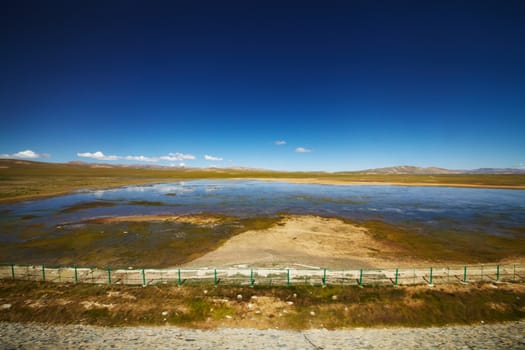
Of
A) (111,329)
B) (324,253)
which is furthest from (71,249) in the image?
(324,253)

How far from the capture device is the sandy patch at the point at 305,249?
19516mm

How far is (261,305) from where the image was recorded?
1362cm

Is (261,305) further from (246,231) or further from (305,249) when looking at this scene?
(246,231)

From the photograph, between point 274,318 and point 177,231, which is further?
point 177,231

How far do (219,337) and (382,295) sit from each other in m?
10.8

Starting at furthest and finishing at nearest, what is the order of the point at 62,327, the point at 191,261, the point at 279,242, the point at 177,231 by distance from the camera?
the point at 177,231 < the point at 279,242 < the point at 191,261 < the point at 62,327

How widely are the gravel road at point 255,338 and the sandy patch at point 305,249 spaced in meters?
7.15

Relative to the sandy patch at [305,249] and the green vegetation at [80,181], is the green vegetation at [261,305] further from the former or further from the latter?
the green vegetation at [80,181]

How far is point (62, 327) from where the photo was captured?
12.0m

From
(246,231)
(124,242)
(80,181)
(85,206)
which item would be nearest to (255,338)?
(246,231)

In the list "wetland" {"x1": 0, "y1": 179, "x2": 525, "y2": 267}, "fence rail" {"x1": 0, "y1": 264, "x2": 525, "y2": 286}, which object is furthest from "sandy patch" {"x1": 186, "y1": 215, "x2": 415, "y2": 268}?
"fence rail" {"x1": 0, "y1": 264, "x2": 525, "y2": 286}

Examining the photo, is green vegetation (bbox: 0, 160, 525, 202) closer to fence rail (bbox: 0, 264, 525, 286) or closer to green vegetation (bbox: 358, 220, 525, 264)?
fence rail (bbox: 0, 264, 525, 286)

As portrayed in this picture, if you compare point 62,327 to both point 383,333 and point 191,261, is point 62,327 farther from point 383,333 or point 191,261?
point 383,333

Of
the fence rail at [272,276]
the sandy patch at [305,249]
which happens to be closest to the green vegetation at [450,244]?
the sandy patch at [305,249]
